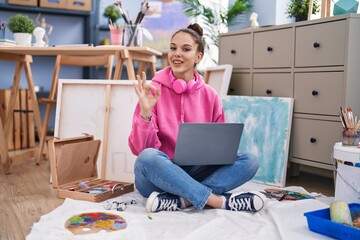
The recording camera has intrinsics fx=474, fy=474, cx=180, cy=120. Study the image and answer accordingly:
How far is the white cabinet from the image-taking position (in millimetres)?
2361

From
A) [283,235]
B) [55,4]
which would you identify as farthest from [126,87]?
[55,4]

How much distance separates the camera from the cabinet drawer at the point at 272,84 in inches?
107

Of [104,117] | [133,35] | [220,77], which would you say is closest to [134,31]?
[133,35]

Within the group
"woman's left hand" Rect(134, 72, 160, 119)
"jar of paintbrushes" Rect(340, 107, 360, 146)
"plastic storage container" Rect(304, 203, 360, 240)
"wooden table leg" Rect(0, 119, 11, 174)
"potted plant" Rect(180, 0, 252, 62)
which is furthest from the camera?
"potted plant" Rect(180, 0, 252, 62)

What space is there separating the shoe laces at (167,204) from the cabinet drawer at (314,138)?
0.93 m

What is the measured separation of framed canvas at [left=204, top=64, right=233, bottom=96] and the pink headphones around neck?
2.95ft

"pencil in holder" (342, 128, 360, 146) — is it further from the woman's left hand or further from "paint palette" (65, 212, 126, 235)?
Answer: "paint palette" (65, 212, 126, 235)

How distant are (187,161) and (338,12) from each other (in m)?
Result: 1.24

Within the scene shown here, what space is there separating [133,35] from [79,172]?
0.89 m

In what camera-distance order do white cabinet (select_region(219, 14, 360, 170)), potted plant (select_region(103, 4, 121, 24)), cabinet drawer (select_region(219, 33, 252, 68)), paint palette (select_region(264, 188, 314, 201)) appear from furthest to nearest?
potted plant (select_region(103, 4, 121, 24)), cabinet drawer (select_region(219, 33, 252, 68)), white cabinet (select_region(219, 14, 360, 170)), paint palette (select_region(264, 188, 314, 201))

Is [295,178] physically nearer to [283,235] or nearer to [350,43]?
[350,43]

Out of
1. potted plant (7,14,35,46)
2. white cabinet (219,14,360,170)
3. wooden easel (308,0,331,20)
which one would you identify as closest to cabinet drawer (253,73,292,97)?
white cabinet (219,14,360,170)

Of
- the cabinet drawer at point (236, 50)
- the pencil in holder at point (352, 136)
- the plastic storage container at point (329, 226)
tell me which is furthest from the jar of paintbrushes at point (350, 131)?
the cabinet drawer at point (236, 50)

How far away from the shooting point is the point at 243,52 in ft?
10.0
